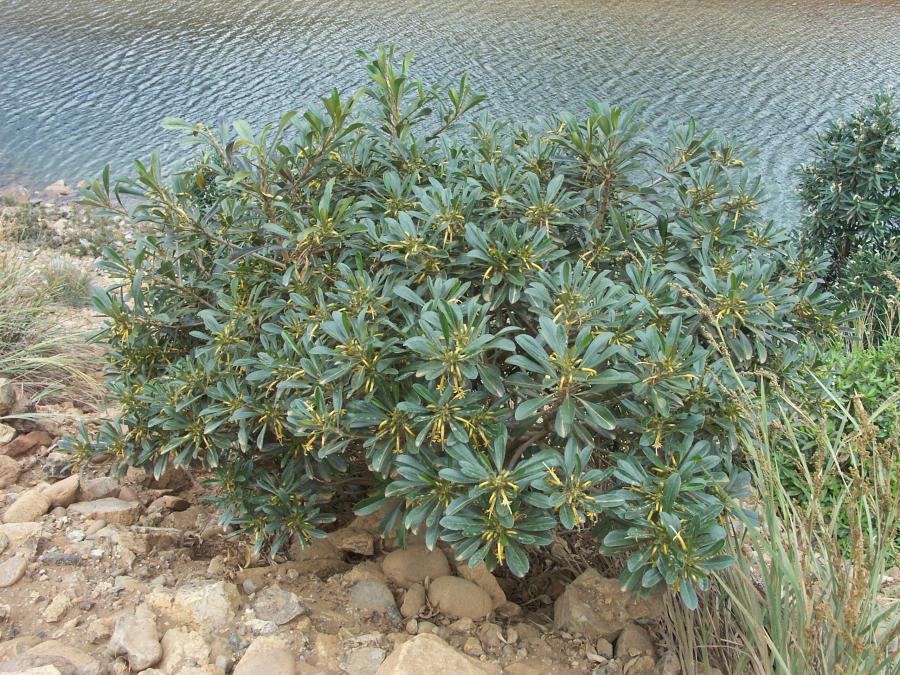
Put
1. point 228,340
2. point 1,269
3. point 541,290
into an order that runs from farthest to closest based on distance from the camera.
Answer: point 1,269 < point 228,340 < point 541,290

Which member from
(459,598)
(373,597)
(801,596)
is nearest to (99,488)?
(373,597)

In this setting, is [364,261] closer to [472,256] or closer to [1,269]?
[472,256]

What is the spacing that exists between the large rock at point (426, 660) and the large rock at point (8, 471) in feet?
6.23

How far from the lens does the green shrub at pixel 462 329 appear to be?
6.06ft

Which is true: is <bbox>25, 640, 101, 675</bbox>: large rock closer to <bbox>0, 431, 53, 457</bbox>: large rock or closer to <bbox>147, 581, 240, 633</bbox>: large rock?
<bbox>147, 581, 240, 633</bbox>: large rock

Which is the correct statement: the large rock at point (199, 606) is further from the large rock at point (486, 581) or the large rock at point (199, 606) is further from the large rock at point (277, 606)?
the large rock at point (486, 581)

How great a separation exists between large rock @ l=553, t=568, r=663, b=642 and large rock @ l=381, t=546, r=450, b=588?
0.41 metres

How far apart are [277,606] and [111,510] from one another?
0.89 m

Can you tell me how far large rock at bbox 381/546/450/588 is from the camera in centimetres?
247

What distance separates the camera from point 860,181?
14.5 ft

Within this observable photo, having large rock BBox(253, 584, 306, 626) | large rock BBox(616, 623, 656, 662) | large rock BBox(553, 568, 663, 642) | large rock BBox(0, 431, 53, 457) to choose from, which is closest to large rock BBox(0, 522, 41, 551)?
large rock BBox(0, 431, 53, 457)

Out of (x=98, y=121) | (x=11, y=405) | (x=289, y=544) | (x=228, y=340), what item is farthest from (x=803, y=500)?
(x=98, y=121)

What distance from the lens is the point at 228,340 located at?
7.38 ft

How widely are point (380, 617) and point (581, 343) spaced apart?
1.13 m
